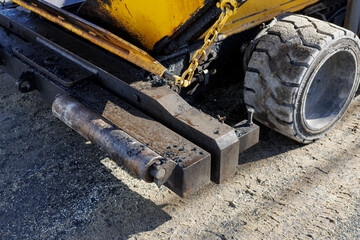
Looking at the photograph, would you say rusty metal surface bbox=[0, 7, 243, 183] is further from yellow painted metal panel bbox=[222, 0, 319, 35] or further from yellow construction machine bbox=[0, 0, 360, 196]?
yellow painted metal panel bbox=[222, 0, 319, 35]

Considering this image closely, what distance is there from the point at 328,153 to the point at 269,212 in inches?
38.3

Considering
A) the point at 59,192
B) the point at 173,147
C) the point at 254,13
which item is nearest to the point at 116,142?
the point at 173,147

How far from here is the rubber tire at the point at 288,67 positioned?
3.25 meters

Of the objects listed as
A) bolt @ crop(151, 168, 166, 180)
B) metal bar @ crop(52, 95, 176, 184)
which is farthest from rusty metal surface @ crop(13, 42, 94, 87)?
bolt @ crop(151, 168, 166, 180)

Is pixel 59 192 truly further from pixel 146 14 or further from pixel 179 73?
pixel 146 14

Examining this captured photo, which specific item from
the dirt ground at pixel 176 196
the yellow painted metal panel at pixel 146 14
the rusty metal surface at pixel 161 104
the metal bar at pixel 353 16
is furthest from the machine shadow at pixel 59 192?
the metal bar at pixel 353 16

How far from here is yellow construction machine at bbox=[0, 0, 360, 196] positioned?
2.62m

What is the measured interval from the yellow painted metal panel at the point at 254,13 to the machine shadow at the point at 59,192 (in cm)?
164

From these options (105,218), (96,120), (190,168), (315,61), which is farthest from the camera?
(315,61)

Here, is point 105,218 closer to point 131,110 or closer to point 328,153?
point 131,110

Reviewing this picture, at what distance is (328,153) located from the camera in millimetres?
3691

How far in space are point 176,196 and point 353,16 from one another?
2.81 metres

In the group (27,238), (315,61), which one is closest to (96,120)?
(27,238)

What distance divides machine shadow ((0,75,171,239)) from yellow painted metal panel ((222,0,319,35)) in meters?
1.64
